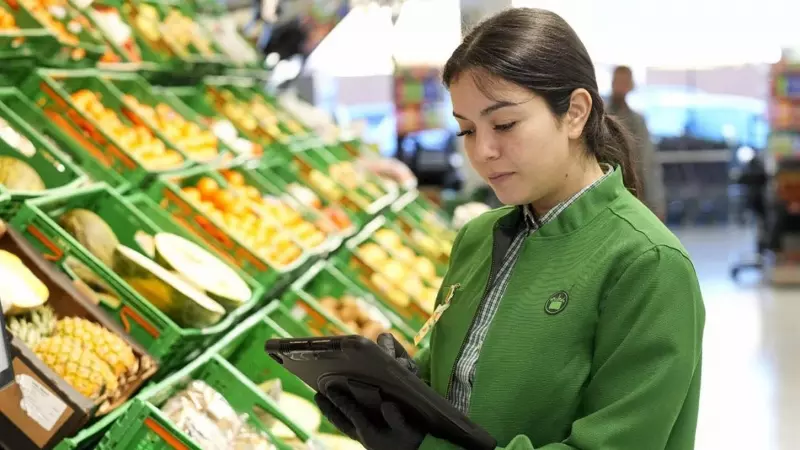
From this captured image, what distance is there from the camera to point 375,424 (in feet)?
5.68

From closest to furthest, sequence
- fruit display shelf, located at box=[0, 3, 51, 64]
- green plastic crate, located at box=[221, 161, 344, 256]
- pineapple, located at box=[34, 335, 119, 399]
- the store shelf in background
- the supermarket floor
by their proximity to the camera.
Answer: pineapple, located at box=[34, 335, 119, 399] < fruit display shelf, located at box=[0, 3, 51, 64] < green plastic crate, located at box=[221, 161, 344, 256] < the store shelf in background < the supermarket floor

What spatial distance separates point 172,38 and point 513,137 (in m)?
3.22

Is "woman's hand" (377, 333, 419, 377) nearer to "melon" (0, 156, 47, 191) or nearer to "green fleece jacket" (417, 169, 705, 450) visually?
"green fleece jacket" (417, 169, 705, 450)

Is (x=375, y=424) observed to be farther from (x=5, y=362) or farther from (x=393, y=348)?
(x=5, y=362)

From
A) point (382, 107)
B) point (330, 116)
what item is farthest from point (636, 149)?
point (382, 107)

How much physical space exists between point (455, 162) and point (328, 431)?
10281 mm

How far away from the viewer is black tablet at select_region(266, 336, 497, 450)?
1.58 metres

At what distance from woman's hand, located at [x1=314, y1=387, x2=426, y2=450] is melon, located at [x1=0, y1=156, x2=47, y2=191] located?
4.16 feet

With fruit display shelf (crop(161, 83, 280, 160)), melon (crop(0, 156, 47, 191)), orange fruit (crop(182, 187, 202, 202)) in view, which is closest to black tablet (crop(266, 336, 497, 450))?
melon (crop(0, 156, 47, 191))

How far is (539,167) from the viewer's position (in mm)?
1706

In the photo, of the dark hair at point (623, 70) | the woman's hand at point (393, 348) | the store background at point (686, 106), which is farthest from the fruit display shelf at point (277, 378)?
the dark hair at point (623, 70)

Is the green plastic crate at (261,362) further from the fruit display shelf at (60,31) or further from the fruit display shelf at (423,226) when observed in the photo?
the fruit display shelf at (423,226)

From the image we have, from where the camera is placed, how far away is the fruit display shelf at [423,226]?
530 centimetres

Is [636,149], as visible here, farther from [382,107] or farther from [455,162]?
[382,107]
